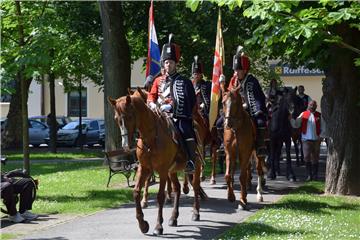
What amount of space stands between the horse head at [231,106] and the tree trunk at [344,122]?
10.9 ft

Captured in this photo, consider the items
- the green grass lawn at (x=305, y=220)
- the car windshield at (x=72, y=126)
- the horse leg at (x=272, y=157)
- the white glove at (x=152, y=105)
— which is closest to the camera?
the green grass lawn at (x=305, y=220)

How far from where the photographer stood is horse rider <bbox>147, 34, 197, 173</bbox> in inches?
444

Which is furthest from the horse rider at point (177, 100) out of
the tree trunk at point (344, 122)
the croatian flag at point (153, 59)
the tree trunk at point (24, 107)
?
the tree trunk at point (24, 107)

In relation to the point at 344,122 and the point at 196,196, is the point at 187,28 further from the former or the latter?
the point at 196,196

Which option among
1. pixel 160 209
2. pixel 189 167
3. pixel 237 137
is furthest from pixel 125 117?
pixel 237 137

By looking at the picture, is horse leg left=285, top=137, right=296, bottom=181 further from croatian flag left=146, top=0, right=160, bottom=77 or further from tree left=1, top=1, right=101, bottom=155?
tree left=1, top=1, right=101, bottom=155

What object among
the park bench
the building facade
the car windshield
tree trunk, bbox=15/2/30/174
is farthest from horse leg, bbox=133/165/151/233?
the building facade

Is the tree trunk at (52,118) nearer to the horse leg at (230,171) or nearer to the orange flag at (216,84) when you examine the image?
the orange flag at (216,84)

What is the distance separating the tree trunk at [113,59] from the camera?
21.2m

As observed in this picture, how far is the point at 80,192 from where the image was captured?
52.4 feet

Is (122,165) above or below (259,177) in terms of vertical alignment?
above

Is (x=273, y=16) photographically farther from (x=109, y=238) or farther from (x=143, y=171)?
(x=109, y=238)

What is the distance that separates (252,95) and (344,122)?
104 inches

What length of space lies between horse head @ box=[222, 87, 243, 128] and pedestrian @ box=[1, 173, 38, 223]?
12.4 feet
